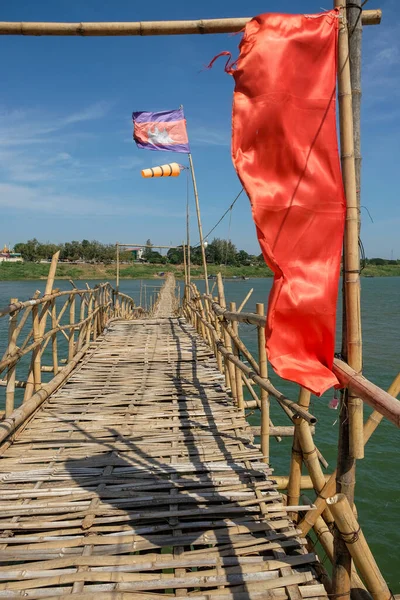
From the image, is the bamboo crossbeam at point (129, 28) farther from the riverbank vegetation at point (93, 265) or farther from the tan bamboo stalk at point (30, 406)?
the riverbank vegetation at point (93, 265)

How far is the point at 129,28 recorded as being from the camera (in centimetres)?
237

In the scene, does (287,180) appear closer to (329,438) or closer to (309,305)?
(309,305)

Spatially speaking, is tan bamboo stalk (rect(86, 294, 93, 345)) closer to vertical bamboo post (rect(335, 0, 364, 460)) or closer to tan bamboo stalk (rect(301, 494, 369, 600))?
tan bamboo stalk (rect(301, 494, 369, 600))

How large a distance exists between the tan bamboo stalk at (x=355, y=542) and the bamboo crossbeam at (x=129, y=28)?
2.30 m

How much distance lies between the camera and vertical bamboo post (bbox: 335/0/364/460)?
65.3 inches

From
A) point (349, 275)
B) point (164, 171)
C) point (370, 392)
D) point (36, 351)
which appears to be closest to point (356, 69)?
point (349, 275)

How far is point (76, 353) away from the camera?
20.0ft

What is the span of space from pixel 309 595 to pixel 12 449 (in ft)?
7.56

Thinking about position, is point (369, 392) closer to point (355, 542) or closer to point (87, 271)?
point (355, 542)

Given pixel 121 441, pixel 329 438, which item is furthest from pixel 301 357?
pixel 329 438

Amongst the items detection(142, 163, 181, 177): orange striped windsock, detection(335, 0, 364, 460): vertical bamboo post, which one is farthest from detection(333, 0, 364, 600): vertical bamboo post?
detection(142, 163, 181, 177): orange striped windsock

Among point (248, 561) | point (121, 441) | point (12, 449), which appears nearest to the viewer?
point (248, 561)

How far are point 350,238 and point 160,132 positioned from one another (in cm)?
659

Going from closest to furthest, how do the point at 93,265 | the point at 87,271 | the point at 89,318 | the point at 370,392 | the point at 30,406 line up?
1. the point at 370,392
2. the point at 30,406
3. the point at 89,318
4. the point at 87,271
5. the point at 93,265
